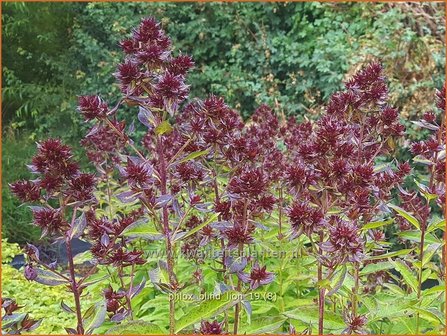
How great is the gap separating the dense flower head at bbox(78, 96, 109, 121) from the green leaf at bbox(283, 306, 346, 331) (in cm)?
93

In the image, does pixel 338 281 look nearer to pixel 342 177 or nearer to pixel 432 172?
pixel 342 177

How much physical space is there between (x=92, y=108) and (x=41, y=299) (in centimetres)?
274

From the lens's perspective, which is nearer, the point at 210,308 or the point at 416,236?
the point at 210,308

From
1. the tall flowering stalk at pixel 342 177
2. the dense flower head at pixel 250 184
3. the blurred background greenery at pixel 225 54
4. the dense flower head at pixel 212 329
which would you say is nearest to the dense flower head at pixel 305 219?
the tall flowering stalk at pixel 342 177

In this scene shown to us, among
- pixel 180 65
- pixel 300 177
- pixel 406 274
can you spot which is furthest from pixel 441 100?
pixel 180 65

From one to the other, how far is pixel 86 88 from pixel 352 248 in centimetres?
631

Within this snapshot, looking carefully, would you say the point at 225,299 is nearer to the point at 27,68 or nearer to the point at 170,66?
the point at 170,66

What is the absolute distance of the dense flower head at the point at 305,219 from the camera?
177 cm

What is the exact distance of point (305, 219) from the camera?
1.78 meters

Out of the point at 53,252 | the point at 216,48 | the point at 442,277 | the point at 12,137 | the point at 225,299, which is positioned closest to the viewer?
the point at 225,299

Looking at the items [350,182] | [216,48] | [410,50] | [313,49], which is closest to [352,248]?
[350,182]

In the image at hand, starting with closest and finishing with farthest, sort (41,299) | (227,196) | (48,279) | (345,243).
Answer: (345,243)
(48,279)
(227,196)
(41,299)

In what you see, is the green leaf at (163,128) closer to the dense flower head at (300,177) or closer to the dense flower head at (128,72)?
the dense flower head at (128,72)

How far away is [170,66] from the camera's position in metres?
1.94
